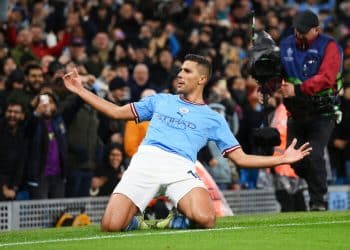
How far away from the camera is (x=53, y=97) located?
16.0 metres

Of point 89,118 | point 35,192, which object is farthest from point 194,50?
→ point 35,192

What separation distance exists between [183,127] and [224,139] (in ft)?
1.42

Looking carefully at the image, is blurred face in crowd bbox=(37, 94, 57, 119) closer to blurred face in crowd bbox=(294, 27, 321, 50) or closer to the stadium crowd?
the stadium crowd

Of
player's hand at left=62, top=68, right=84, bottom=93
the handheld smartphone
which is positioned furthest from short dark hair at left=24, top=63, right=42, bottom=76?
player's hand at left=62, top=68, right=84, bottom=93

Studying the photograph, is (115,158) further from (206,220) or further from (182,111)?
(206,220)

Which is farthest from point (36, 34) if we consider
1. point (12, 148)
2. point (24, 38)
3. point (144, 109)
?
point (144, 109)

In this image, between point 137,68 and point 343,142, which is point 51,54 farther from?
point 343,142

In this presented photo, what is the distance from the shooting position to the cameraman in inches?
554

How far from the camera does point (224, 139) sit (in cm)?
1191

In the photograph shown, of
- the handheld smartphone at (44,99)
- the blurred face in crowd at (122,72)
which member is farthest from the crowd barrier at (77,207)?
the blurred face in crowd at (122,72)

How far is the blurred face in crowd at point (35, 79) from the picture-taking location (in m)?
16.6

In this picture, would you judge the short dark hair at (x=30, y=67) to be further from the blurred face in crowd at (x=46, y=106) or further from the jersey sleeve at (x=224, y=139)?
the jersey sleeve at (x=224, y=139)

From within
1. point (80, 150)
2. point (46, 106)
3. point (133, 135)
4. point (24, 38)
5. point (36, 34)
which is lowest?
point (80, 150)

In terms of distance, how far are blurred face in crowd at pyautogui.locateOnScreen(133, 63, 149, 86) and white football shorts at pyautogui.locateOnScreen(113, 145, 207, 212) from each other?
7499 millimetres
